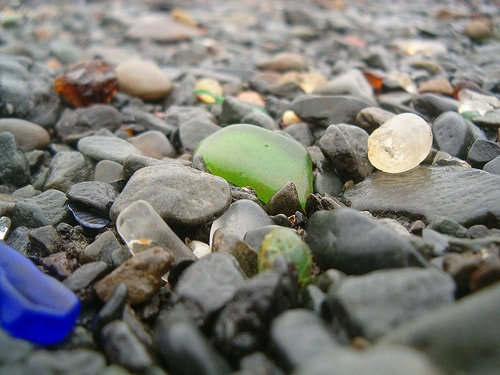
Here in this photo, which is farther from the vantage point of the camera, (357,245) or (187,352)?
(357,245)

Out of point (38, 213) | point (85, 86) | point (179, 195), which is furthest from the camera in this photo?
point (85, 86)

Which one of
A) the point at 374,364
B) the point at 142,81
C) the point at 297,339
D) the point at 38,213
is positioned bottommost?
the point at 38,213

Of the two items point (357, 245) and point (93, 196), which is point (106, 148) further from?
point (357, 245)

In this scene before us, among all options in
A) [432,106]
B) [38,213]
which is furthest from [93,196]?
[432,106]

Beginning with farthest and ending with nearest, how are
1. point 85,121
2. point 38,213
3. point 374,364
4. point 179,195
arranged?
point 85,121 < point 38,213 < point 179,195 < point 374,364

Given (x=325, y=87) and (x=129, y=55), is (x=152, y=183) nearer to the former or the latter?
(x=325, y=87)

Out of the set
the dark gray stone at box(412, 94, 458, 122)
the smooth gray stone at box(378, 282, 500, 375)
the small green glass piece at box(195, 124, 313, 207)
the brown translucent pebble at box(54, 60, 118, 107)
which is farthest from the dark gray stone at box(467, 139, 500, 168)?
the brown translucent pebble at box(54, 60, 118, 107)

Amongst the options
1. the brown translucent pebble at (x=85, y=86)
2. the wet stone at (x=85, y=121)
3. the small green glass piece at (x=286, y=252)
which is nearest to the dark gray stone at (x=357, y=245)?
the small green glass piece at (x=286, y=252)

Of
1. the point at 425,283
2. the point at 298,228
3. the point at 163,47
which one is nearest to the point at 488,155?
the point at 298,228

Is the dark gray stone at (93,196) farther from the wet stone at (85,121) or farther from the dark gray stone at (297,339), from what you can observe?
the dark gray stone at (297,339)
